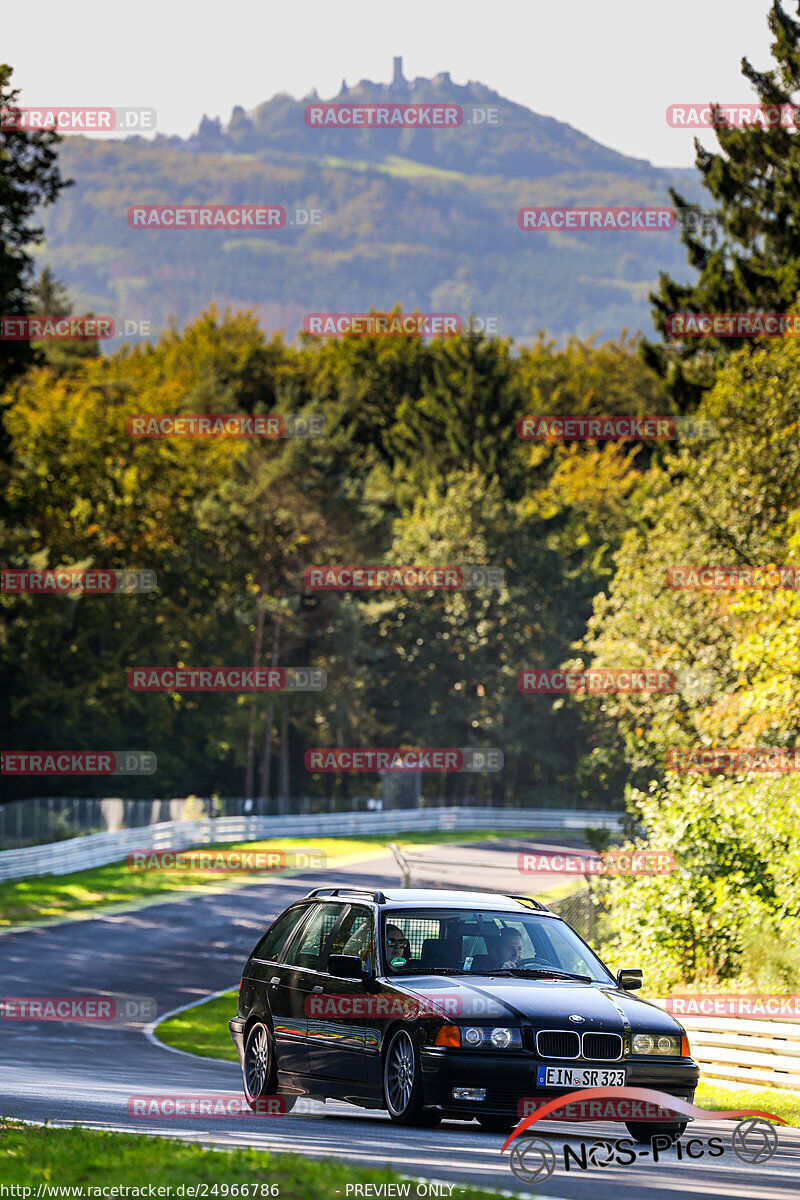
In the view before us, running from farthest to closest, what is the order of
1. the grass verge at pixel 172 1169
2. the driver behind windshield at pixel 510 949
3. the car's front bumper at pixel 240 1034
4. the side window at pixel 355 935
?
the car's front bumper at pixel 240 1034 → the side window at pixel 355 935 → the driver behind windshield at pixel 510 949 → the grass verge at pixel 172 1169

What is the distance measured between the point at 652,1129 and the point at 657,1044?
579 millimetres

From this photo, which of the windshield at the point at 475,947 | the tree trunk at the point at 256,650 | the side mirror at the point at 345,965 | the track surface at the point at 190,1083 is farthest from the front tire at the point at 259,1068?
the tree trunk at the point at 256,650

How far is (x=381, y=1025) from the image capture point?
985cm

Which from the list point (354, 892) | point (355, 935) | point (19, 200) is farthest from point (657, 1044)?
point (19, 200)

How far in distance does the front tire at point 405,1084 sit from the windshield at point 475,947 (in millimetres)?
641

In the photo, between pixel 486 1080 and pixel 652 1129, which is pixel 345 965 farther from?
pixel 652 1129

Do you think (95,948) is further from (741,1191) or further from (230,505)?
(230,505)

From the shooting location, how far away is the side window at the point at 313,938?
11.1 m

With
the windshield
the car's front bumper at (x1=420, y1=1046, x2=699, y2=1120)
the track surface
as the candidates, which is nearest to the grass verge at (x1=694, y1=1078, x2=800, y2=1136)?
the track surface

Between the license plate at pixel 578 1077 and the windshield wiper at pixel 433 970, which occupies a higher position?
the windshield wiper at pixel 433 970

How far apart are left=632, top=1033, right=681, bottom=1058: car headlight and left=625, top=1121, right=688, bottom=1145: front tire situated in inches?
17.7

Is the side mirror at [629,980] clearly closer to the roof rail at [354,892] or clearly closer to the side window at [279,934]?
the roof rail at [354,892]

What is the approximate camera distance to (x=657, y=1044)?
9586 millimetres

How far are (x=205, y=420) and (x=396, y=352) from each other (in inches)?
646
